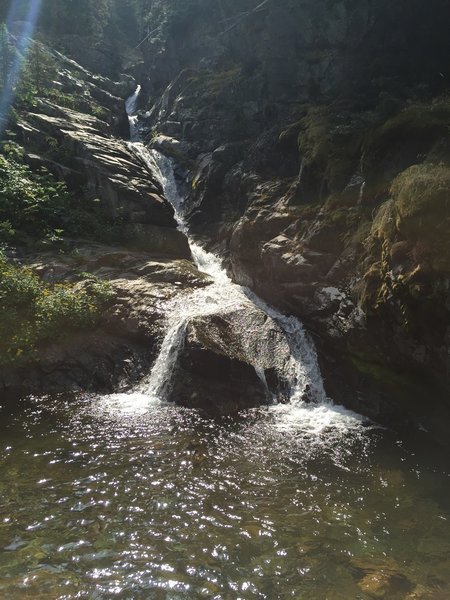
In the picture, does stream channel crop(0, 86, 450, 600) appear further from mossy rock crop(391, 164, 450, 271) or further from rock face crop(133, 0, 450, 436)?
mossy rock crop(391, 164, 450, 271)

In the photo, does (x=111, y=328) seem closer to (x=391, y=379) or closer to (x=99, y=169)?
(x=391, y=379)

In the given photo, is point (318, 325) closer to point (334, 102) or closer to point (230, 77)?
point (334, 102)

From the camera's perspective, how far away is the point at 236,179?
26.8 meters

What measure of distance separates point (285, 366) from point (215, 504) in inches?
290

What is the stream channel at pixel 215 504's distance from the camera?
19.9 ft

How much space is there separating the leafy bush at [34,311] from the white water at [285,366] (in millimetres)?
3147

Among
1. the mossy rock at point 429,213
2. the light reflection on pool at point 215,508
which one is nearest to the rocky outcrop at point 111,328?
the light reflection on pool at point 215,508

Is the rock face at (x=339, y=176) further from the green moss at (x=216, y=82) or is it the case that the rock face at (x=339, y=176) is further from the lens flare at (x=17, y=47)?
the lens flare at (x=17, y=47)

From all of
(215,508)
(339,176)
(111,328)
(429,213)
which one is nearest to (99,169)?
(111,328)

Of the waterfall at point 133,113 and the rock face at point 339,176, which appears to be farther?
the waterfall at point 133,113

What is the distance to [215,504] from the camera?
320 inches

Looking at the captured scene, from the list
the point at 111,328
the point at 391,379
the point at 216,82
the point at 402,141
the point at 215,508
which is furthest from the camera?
the point at 216,82

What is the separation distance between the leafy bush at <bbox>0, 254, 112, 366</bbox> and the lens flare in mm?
14086

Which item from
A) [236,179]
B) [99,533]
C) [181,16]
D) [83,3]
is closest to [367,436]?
[99,533]
